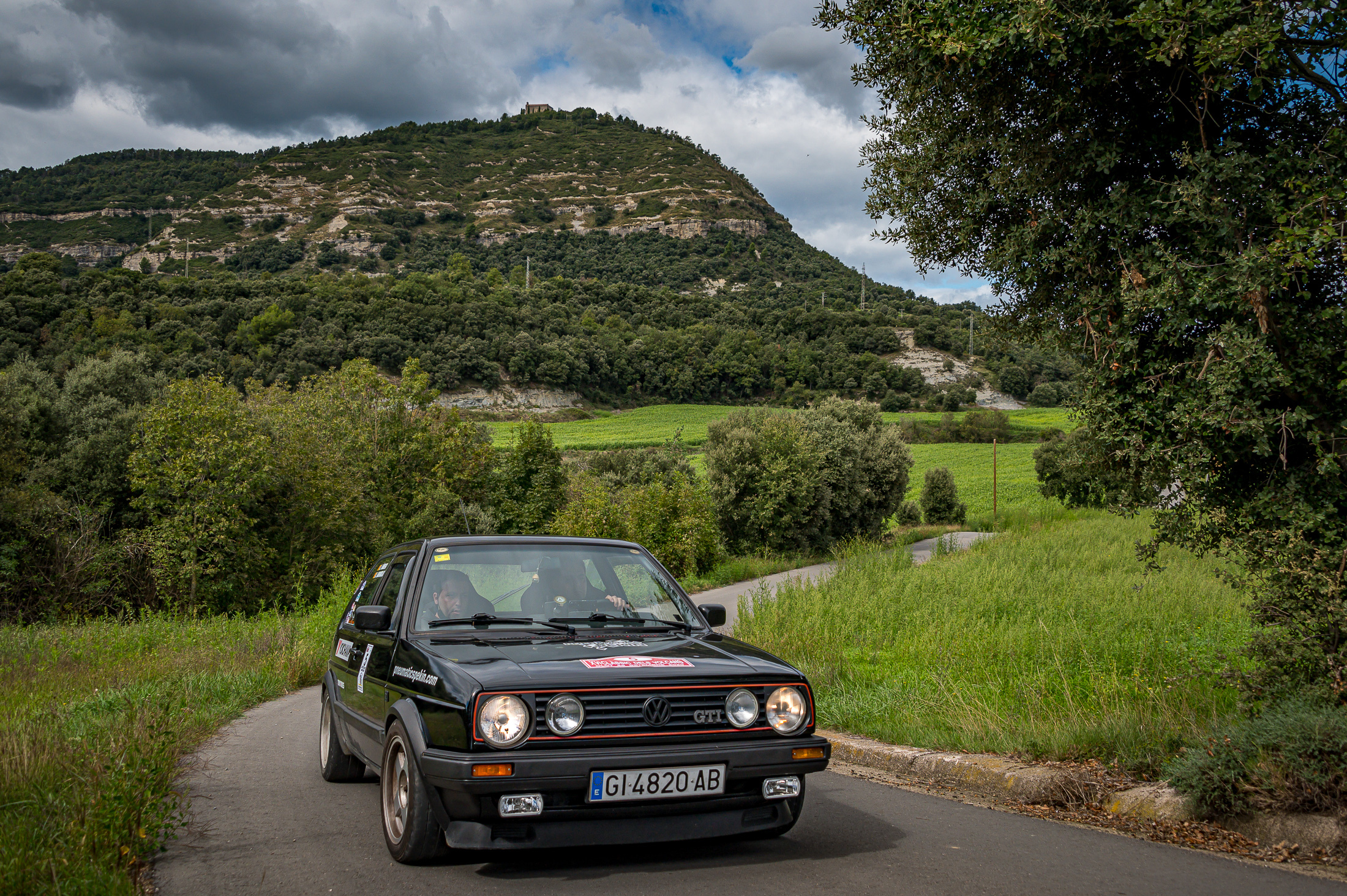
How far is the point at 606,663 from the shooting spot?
4398mm

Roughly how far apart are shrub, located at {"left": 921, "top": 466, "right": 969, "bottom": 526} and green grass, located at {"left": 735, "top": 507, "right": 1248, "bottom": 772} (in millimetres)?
40573

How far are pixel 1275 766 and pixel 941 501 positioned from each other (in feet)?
181

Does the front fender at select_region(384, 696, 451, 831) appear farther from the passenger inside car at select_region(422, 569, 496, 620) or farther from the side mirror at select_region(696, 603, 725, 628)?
the side mirror at select_region(696, 603, 725, 628)

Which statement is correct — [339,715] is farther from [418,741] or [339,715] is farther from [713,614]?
[713,614]

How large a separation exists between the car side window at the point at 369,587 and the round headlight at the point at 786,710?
3.20 meters

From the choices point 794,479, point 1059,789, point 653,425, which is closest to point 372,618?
point 1059,789

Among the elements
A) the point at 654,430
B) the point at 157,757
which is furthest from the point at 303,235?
the point at 157,757

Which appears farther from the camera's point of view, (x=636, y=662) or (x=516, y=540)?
(x=516, y=540)

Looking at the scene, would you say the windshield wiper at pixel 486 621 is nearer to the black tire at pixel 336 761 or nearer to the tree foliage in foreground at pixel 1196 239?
the black tire at pixel 336 761

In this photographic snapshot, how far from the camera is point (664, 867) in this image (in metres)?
4.31

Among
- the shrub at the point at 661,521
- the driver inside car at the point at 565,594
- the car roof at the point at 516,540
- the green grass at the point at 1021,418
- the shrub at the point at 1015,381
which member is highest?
the shrub at the point at 1015,381

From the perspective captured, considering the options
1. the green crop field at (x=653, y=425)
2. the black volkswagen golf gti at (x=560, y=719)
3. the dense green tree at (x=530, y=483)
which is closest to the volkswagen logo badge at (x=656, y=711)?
the black volkswagen golf gti at (x=560, y=719)

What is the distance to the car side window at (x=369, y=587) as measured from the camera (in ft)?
21.4

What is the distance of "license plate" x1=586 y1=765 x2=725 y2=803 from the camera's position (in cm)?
399
